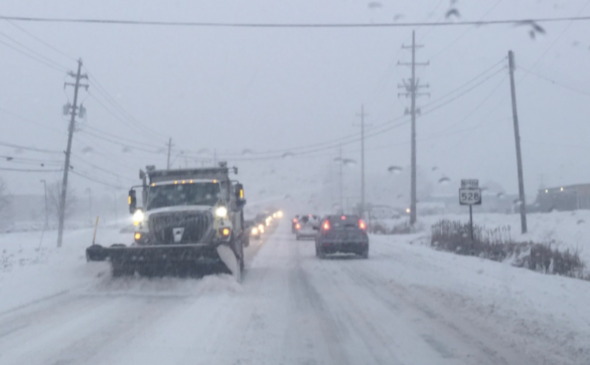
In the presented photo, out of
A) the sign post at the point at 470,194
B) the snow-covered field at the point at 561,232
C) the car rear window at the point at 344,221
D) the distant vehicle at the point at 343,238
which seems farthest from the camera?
the car rear window at the point at 344,221

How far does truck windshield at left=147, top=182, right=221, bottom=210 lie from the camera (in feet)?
54.7

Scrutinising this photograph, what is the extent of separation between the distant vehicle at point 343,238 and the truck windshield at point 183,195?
7497 mm

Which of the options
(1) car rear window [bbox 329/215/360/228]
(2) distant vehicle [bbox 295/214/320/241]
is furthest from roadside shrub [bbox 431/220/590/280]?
(2) distant vehicle [bbox 295/214/320/241]

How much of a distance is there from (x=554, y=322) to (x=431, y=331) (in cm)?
209

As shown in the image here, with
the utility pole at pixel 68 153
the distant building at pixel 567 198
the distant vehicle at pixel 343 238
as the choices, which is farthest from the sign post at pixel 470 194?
the distant building at pixel 567 198

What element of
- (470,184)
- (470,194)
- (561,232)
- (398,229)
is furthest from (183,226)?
(398,229)

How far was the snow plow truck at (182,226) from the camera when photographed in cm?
1413

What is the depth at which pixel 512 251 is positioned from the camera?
70.0ft

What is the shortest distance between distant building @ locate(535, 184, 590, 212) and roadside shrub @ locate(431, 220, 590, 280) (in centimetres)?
2876

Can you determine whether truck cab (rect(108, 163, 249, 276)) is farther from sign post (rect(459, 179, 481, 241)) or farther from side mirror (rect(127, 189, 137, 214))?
sign post (rect(459, 179, 481, 241))

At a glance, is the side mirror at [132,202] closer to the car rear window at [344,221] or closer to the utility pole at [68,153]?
the car rear window at [344,221]

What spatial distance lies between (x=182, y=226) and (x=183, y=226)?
26mm

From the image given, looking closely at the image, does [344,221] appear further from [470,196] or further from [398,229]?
[398,229]

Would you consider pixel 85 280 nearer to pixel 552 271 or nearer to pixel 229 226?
pixel 229 226
